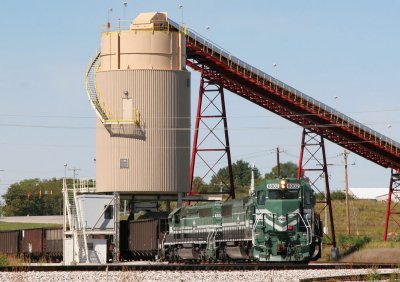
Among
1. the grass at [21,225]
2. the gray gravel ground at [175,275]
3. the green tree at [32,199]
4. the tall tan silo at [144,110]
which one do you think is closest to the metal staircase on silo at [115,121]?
the tall tan silo at [144,110]

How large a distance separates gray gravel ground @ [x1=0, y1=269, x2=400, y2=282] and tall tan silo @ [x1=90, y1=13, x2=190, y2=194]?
26327 mm

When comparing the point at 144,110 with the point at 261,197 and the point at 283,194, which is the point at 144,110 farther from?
the point at 283,194

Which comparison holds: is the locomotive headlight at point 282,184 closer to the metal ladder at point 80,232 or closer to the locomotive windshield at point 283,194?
the locomotive windshield at point 283,194

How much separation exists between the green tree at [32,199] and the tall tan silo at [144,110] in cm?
8953

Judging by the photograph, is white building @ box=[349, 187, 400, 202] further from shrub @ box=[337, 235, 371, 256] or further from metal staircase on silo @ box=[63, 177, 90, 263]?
metal staircase on silo @ box=[63, 177, 90, 263]

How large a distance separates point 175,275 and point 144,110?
2851 centimetres

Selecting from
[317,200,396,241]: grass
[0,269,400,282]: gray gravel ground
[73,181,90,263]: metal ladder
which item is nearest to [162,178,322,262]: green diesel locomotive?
[0,269,400,282]: gray gravel ground

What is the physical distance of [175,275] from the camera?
33.3 metres

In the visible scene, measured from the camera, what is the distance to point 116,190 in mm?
61250

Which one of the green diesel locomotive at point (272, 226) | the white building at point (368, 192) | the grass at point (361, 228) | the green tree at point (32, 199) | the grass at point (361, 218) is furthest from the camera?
the white building at point (368, 192)

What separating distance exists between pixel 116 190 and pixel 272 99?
439 inches

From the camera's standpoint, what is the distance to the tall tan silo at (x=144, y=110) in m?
60.9

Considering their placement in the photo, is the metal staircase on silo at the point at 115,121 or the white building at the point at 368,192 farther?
the white building at the point at 368,192

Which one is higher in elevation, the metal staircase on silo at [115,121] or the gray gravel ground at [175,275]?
the metal staircase on silo at [115,121]
